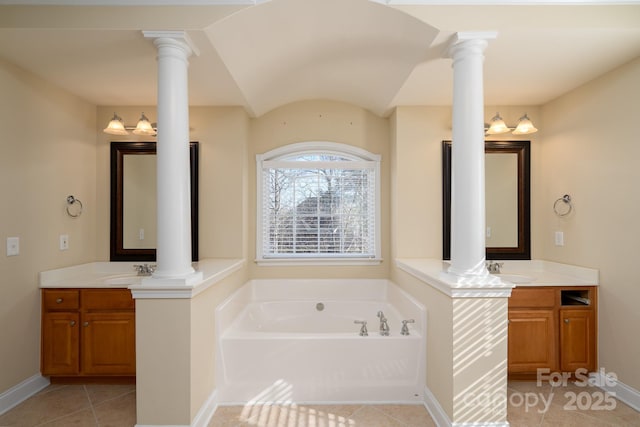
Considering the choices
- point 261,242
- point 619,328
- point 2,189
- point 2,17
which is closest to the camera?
point 2,17

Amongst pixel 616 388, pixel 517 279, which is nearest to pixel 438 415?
pixel 517 279

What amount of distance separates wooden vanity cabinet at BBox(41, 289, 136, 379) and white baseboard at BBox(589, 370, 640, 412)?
11.9ft

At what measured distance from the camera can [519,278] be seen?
122 inches

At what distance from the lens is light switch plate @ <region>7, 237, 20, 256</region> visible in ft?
8.44

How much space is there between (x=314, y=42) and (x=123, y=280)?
2.48 m

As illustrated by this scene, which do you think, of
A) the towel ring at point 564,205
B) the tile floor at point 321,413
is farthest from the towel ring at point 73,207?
the towel ring at point 564,205

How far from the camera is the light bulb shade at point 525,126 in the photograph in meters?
3.28

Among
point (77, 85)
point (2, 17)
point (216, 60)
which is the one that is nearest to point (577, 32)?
point (216, 60)

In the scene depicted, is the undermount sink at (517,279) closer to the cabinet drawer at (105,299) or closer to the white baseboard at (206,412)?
the white baseboard at (206,412)

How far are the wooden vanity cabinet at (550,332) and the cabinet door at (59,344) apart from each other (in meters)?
3.43

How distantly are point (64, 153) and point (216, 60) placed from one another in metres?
1.71

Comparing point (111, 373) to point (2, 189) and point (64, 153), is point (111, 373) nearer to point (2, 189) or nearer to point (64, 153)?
point (2, 189)

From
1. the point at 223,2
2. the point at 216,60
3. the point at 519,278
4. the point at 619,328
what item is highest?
the point at 223,2

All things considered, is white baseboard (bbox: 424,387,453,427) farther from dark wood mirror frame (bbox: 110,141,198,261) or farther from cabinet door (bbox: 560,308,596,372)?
dark wood mirror frame (bbox: 110,141,198,261)
